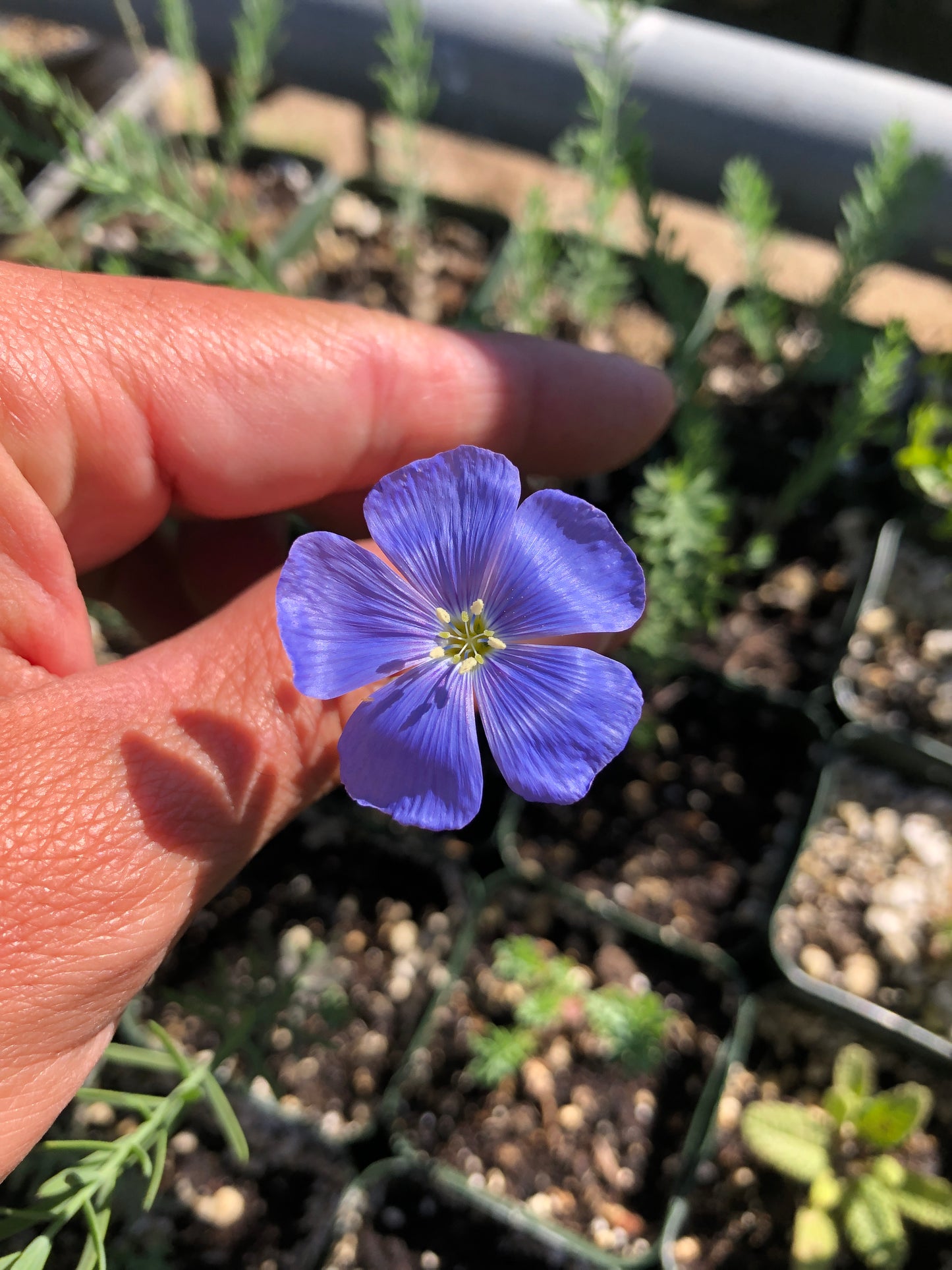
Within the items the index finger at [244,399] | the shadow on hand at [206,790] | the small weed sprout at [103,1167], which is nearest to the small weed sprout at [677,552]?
the index finger at [244,399]

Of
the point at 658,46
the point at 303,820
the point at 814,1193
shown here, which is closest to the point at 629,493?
the point at 658,46

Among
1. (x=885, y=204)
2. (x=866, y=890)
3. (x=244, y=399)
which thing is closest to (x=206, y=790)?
(x=244, y=399)

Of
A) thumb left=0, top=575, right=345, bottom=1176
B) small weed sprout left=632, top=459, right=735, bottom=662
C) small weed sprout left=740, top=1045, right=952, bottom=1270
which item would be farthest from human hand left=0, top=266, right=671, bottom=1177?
small weed sprout left=740, top=1045, right=952, bottom=1270

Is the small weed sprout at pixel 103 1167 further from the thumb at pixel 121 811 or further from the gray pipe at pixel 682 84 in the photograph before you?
the gray pipe at pixel 682 84

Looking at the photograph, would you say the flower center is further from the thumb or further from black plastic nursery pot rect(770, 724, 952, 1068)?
black plastic nursery pot rect(770, 724, 952, 1068)

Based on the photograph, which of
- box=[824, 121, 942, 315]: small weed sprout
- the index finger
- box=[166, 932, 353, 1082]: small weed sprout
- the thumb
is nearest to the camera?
the thumb

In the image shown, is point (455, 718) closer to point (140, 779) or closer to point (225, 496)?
point (140, 779)

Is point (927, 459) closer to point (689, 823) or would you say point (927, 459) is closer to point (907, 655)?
point (907, 655)
